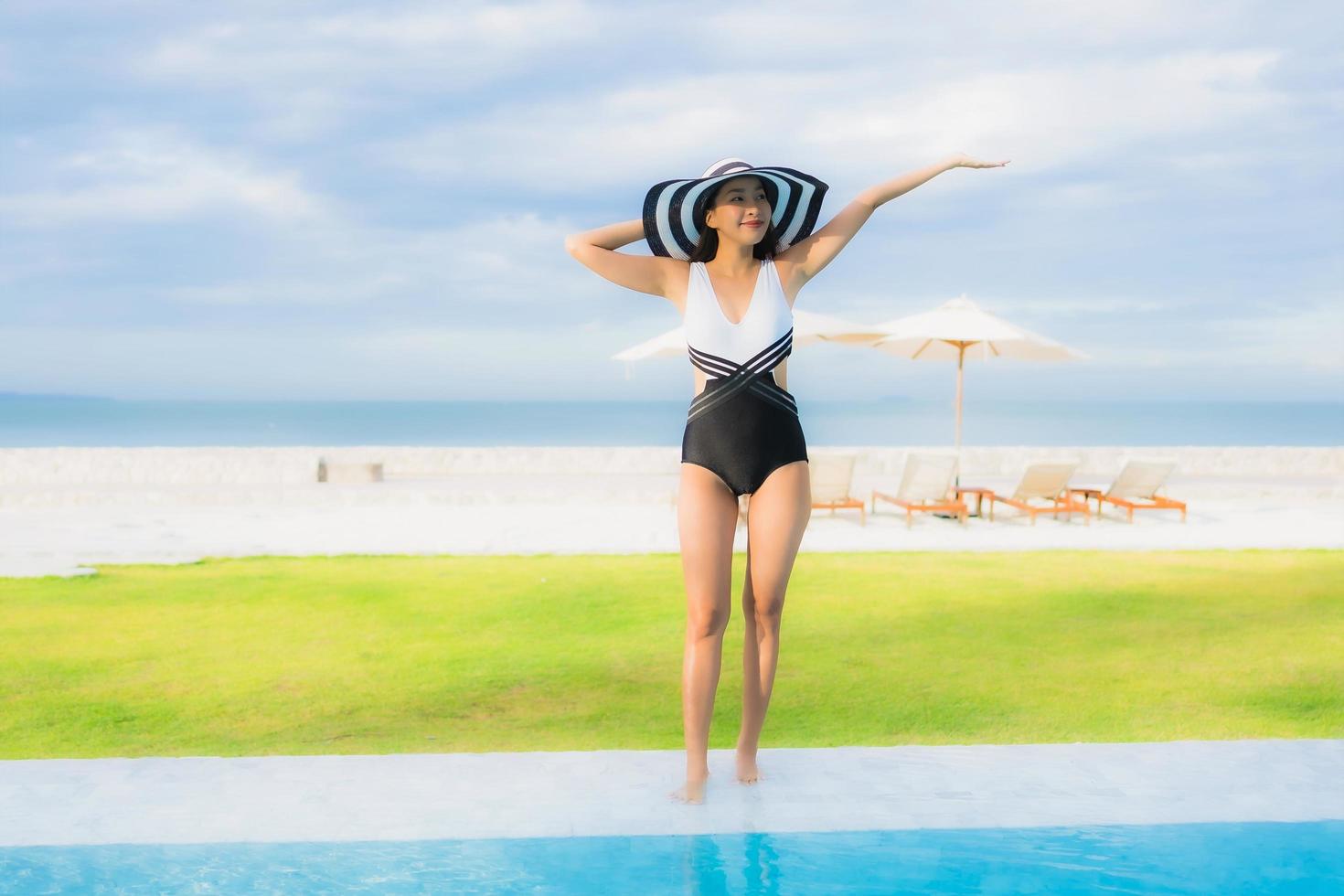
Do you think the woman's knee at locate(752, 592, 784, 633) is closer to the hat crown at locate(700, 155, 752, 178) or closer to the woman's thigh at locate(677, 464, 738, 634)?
the woman's thigh at locate(677, 464, 738, 634)

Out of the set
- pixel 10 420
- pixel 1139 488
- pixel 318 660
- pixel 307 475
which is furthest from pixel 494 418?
pixel 318 660

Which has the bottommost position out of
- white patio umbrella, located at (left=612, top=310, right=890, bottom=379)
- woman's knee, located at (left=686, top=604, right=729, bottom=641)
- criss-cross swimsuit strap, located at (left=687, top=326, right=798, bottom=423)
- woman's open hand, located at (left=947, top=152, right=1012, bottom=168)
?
woman's knee, located at (left=686, top=604, right=729, bottom=641)

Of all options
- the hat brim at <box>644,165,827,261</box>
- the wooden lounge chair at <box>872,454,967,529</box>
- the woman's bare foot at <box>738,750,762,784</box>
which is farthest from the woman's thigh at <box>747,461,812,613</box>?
the wooden lounge chair at <box>872,454,967,529</box>

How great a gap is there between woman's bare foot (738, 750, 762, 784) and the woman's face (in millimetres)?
1663

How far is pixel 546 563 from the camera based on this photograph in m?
9.62

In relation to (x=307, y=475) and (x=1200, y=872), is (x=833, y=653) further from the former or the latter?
(x=307, y=475)

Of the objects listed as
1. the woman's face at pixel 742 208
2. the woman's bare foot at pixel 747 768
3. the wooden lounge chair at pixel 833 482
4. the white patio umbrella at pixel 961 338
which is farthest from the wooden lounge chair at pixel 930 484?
the woman's face at pixel 742 208

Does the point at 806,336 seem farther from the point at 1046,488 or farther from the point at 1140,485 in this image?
the point at 1140,485

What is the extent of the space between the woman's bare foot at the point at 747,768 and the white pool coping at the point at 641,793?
0.06 meters

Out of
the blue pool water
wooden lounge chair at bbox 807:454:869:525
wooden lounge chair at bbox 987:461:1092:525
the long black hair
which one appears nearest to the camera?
the blue pool water

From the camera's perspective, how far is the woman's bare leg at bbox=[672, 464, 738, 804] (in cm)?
356

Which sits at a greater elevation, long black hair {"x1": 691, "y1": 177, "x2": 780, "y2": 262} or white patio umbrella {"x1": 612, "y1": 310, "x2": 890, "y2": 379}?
white patio umbrella {"x1": 612, "y1": 310, "x2": 890, "y2": 379}

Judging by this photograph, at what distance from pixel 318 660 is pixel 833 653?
2.79 m

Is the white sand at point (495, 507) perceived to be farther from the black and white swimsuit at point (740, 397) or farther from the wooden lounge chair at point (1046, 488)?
the black and white swimsuit at point (740, 397)
